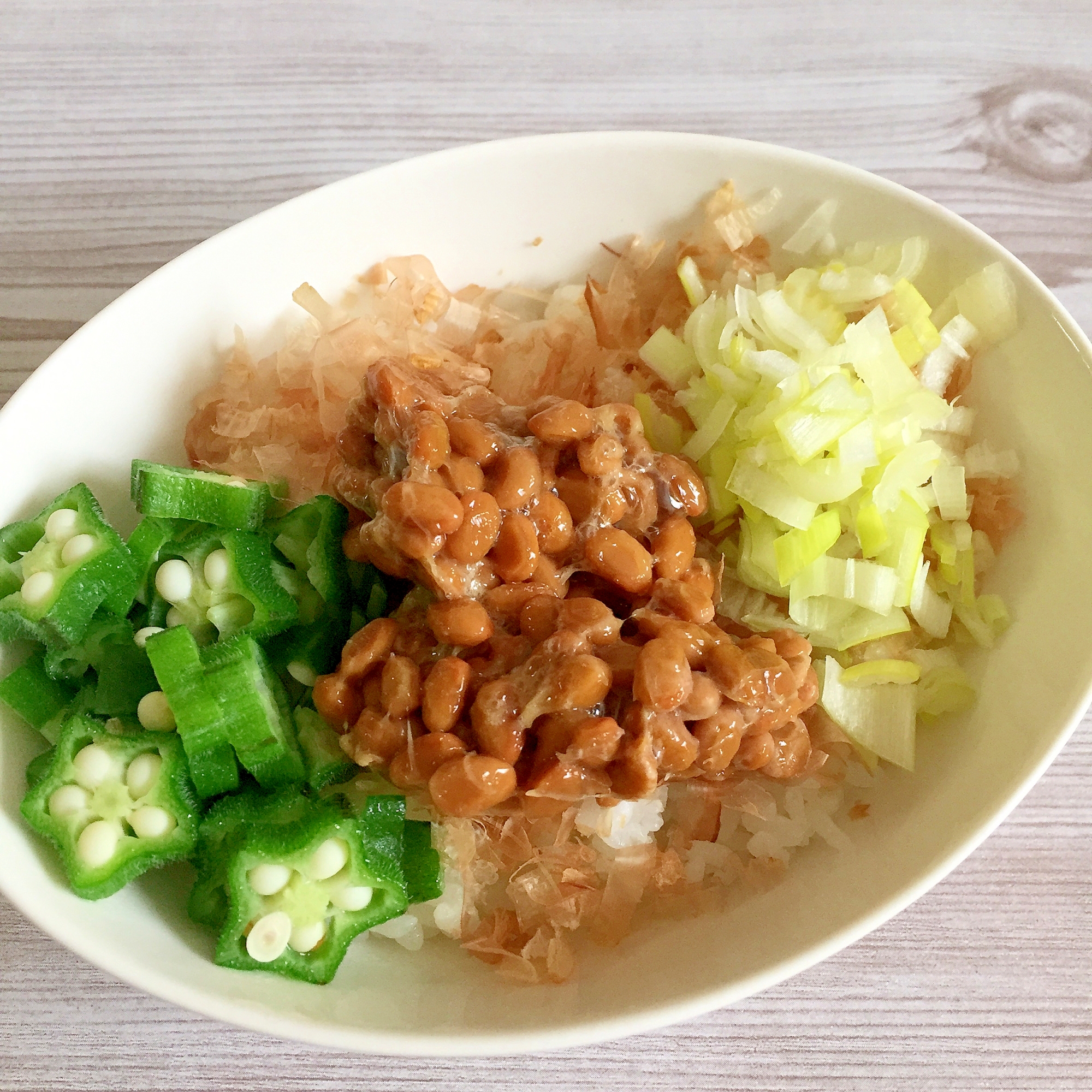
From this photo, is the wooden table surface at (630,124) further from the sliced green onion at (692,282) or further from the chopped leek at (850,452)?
the sliced green onion at (692,282)

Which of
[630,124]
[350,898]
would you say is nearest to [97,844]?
[350,898]

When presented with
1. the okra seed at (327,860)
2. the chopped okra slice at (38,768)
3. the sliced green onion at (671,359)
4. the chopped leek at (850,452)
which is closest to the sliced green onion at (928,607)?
the chopped leek at (850,452)

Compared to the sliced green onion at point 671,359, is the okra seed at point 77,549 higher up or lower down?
lower down

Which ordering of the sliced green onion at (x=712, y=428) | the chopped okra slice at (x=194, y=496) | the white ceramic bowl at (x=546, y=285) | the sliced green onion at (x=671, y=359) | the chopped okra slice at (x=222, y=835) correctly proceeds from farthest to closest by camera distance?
the sliced green onion at (x=671, y=359) → the sliced green onion at (x=712, y=428) → the chopped okra slice at (x=194, y=496) → the chopped okra slice at (x=222, y=835) → the white ceramic bowl at (x=546, y=285)

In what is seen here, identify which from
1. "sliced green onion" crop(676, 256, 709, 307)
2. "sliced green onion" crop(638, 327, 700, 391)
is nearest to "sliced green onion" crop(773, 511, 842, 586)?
"sliced green onion" crop(638, 327, 700, 391)

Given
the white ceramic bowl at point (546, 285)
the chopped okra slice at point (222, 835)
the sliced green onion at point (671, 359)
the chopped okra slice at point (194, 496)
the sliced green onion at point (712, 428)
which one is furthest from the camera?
the sliced green onion at point (671, 359)

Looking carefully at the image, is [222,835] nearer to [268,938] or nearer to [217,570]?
[268,938]

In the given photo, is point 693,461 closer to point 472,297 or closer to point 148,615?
point 472,297
